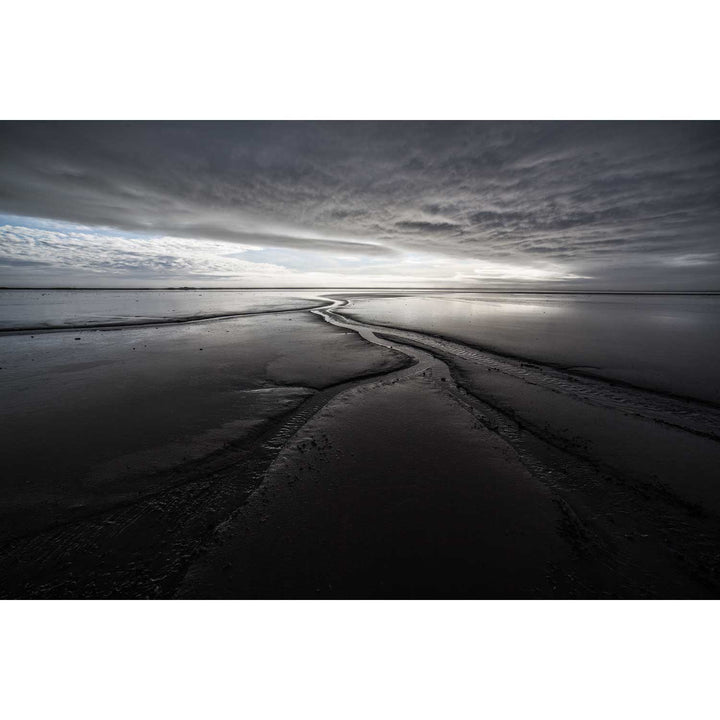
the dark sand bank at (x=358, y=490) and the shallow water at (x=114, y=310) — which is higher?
the shallow water at (x=114, y=310)

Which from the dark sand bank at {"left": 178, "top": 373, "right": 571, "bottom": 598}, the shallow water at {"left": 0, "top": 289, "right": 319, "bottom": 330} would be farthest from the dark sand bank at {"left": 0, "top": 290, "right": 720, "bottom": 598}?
the shallow water at {"left": 0, "top": 289, "right": 319, "bottom": 330}

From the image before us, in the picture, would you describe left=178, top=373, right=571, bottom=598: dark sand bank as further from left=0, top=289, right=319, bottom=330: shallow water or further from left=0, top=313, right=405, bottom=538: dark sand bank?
left=0, top=289, right=319, bottom=330: shallow water

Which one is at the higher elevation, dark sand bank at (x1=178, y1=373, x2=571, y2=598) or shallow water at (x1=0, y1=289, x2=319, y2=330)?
shallow water at (x1=0, y1=289, x2=319, y2=330)

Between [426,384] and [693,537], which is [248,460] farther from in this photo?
[693,537]

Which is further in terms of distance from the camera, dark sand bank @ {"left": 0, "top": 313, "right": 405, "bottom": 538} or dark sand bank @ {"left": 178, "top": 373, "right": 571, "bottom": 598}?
dark sand bank @ {"left": 0, "top": 313, "right": 405, "bottom": 538}

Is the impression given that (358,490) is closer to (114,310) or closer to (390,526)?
(390,526)

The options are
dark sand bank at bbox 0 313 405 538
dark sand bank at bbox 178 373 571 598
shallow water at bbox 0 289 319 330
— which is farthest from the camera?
shallow water at bbox 0 289 319 330

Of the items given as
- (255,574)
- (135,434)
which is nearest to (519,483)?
(255,574)

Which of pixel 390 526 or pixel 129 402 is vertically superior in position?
pixel 129 402

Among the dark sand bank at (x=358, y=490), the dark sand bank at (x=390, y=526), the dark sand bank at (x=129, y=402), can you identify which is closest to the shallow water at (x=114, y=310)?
the dark sand bank at (x=129, y=402)

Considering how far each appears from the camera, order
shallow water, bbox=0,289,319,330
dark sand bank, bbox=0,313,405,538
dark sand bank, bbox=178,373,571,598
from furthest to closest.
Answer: shallow water, bbox=0,289,319,330 < dark sand bank, bbox=0,313,405,538 < dark sand bank, bbox=178,373,571,598

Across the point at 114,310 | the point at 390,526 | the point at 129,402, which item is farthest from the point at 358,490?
the point at 114,310

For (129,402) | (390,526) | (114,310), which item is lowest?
(390,526)

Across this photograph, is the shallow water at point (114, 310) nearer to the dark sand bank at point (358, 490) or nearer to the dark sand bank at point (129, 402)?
the dark sand bank at point (129, 402)
